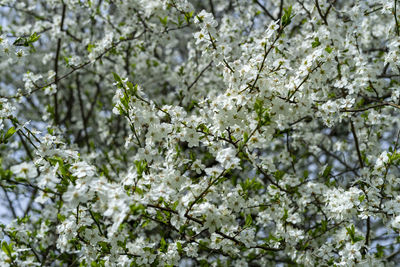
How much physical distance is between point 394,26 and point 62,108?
6.41 metres

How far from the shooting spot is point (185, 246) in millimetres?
3291

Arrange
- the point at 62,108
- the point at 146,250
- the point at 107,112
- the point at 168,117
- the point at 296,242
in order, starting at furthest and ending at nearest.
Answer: the point at 62,108, the point at 107,112, the point at 296,242, the point at 168,117, the point at 146,250

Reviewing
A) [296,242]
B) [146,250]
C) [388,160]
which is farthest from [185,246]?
[388,160]

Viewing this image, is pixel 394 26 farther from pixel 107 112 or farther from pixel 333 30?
pixel 107 112

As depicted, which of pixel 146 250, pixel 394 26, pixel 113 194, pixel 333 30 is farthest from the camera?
pixel 333 30

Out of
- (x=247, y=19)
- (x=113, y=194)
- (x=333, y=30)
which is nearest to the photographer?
(x=113, y=194)

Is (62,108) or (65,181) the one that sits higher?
(62,108)

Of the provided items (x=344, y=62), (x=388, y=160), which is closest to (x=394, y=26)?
(x=344, y=62)

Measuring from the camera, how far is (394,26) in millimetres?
3832

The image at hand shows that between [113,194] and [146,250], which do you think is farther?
[146,250]

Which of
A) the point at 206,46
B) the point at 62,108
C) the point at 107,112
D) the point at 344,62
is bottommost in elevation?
the point at 206,46

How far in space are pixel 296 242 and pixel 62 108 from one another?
6048 millimetres

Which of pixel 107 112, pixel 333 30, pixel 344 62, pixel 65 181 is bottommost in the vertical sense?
pixel 65 181

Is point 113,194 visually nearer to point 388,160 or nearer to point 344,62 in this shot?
point 388,160
